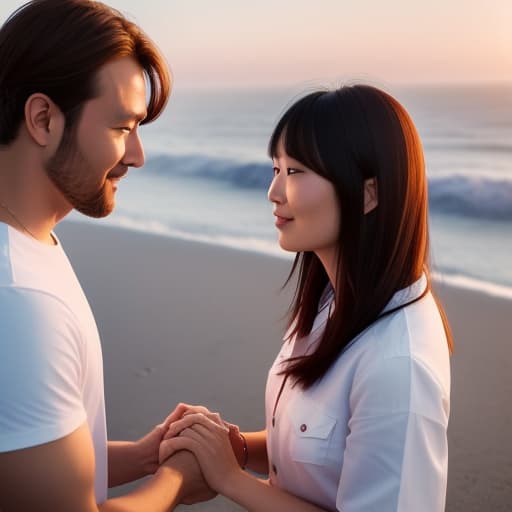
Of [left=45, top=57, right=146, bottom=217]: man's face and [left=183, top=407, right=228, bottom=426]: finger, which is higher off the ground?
[left=45, top=57, right=146, bottom=217]: man's face

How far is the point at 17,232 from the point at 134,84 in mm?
522

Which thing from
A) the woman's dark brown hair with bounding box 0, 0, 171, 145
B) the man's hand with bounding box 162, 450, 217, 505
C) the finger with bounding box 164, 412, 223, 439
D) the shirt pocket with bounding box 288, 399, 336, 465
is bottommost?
the man's hand with bounding box 162, 450, 217, 505

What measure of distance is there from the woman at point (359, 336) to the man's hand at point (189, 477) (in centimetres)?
4

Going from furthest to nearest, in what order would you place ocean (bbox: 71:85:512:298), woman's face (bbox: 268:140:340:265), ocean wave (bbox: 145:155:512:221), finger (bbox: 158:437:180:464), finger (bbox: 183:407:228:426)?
ocean wave (bbox: 145:155:512:221) → ocean (bbox: 71:85:512:298) → finger (bbox: 183:407:228:426) → finger (bbox: 158:437:180:464) → woman's face (bbox: 268:140:340:265)

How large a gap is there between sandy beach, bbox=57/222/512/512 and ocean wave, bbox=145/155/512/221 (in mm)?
6308

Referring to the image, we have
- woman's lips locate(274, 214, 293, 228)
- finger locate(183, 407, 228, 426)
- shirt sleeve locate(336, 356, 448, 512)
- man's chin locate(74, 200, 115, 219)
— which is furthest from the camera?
finger locate(183, 407, 228, 426)

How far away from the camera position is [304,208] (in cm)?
217

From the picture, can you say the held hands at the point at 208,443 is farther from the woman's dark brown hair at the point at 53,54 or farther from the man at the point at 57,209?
the woman's dark brown hair at the point at 53,54

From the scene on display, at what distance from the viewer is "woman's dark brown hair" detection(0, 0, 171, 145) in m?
1.82

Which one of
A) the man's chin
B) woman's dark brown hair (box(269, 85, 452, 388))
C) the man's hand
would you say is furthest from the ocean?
the man's hand

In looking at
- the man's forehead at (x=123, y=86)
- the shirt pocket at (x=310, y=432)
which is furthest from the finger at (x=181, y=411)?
the man's forehead at (x=123, y=86)

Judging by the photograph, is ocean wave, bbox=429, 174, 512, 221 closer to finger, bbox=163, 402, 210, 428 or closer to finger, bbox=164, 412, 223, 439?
finger, bbox=163, 402, 210, 428

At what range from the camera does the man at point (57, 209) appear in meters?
1.58

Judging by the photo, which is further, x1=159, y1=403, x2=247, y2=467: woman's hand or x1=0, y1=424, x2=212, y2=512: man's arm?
x1=159, y1=403, x2=247, y2=467: woman's hand
